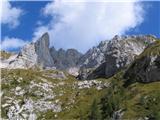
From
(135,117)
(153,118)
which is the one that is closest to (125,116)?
(135,117)

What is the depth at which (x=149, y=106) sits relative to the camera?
184 m

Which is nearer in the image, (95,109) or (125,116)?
(125,116)

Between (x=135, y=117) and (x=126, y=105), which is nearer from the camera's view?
(x=135, y=117)

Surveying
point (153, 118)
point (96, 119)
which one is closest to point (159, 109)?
point (153, 118)

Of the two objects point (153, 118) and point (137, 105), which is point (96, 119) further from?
point (153, 118)

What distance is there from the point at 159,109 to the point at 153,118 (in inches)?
265

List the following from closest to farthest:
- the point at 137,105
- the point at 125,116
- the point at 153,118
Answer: the point at 153,118 → the point at 125,116 → the point at 137,105

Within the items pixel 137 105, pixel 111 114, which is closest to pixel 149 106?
pixel 137 105

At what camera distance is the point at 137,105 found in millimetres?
193125

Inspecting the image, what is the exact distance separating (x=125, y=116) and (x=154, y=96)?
74.1 ft

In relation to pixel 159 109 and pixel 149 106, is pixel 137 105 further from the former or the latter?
pixel 159 109

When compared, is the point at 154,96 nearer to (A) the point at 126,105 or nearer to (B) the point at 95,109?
(A) the point at 126,105

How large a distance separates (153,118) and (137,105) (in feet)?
87.4

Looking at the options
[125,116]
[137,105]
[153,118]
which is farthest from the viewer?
[137,105]
